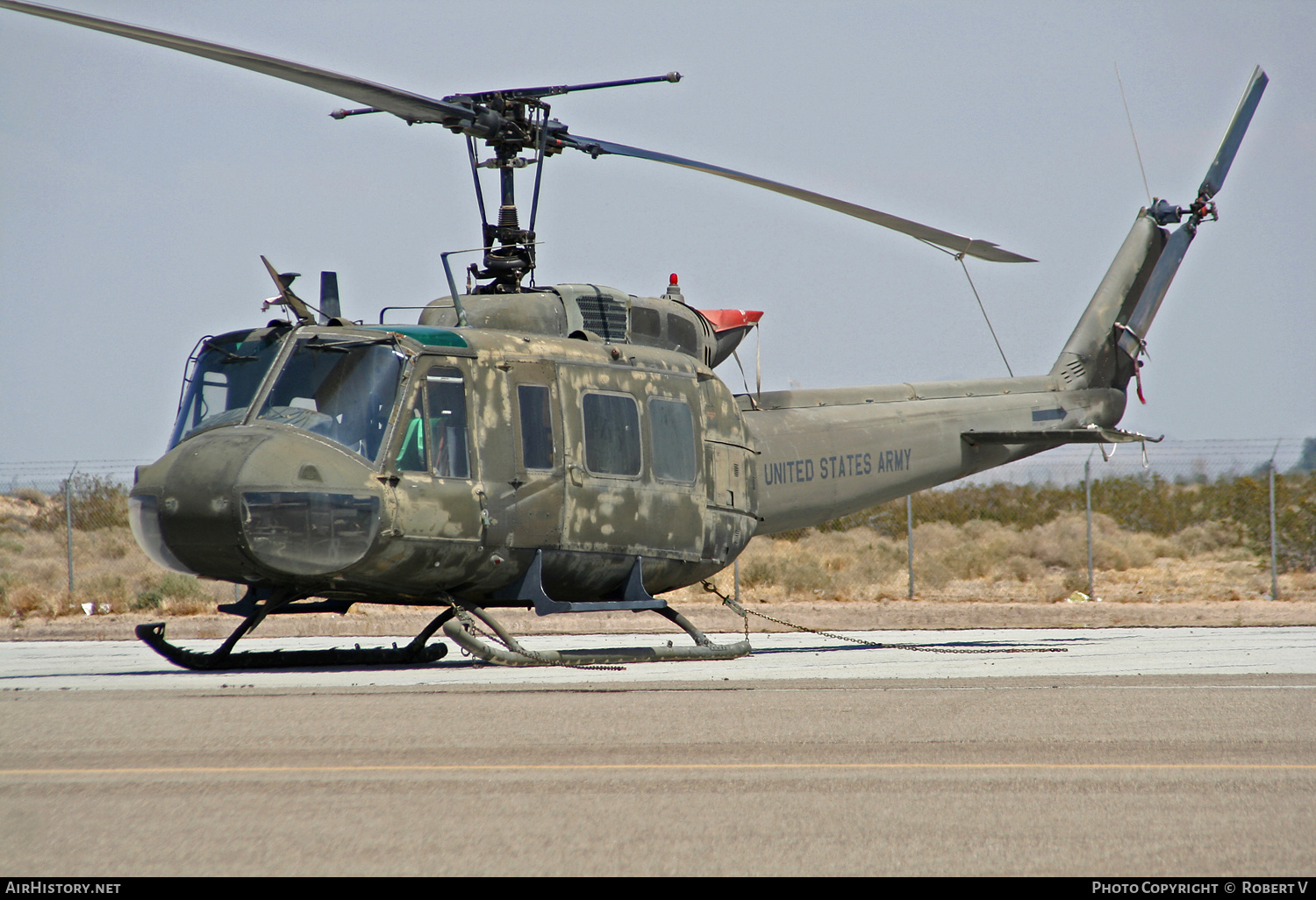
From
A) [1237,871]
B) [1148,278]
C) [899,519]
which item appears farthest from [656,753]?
[899,519]

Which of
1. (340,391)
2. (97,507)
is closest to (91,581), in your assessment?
(97,507)

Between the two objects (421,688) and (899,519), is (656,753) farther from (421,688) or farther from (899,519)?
→ (899,519)

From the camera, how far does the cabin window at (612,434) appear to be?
37.1 feet

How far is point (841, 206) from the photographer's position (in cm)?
1212

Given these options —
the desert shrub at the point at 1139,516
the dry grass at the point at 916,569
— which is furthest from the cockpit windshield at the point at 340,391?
the desert shrub at the point at 1139,516

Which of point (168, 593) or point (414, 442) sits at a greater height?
point (414, 442)

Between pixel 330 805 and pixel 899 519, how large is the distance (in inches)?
1400

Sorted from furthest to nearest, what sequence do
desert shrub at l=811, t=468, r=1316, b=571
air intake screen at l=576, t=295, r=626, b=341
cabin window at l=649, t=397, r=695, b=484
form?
1. desert shrub at l=811, t=468, r=1316, b=571
2. air intake screen at l=576, t=295, r=626, b=341
3. cabin window at l=649, t=397, r=695, b=484

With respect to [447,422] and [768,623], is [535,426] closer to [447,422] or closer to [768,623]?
[447,422]

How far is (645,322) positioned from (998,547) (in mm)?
21119

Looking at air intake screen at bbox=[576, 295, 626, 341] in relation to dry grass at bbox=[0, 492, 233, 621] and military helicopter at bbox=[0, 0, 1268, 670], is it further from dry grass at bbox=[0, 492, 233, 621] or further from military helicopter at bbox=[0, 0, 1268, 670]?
dry grass at bbox=[0, 492, 233, 621]

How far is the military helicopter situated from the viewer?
31.0 feet

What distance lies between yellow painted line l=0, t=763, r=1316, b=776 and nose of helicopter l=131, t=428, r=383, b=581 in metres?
3.50

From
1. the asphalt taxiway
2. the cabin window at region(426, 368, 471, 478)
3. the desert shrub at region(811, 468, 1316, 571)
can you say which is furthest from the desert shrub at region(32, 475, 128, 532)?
the asphalt taxiway
